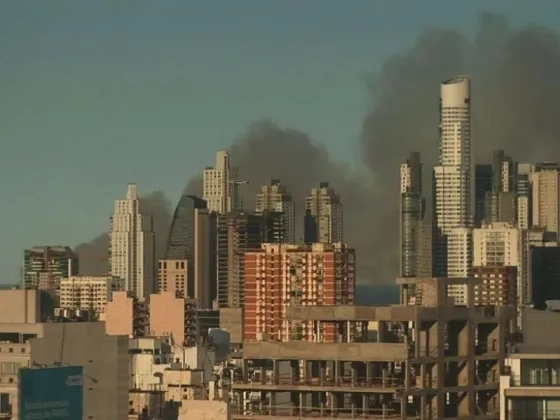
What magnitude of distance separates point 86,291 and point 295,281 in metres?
57.3

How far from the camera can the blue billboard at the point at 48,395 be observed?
1556 inches

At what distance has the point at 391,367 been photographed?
4712 centimetres

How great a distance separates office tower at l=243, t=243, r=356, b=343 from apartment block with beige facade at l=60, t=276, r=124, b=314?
113 ft

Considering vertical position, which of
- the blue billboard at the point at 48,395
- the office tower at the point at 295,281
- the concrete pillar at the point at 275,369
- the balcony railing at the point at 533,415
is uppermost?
the office tower at the point at 295,281

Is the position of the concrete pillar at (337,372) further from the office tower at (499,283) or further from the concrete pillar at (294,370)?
the office tower at (499,283)

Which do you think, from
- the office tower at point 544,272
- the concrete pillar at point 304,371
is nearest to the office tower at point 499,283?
the office tower at point 544,272

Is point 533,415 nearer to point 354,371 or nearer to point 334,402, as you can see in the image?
point 334,402

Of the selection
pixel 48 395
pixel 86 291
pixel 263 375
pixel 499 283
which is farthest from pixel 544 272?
pixel 48 395

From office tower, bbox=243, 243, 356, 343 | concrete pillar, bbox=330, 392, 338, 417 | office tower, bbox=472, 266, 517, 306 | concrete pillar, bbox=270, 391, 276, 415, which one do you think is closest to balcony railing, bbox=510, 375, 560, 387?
concrete pillar, bbox=330, 392, 338, 417

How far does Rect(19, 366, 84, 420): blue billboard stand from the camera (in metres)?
39.5

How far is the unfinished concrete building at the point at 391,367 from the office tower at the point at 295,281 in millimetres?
74953

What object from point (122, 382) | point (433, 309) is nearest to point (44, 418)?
point (433, 309)

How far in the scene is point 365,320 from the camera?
4819cm

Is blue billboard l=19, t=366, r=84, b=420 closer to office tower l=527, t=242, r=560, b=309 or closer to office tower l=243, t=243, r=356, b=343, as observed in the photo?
office tower l=243, t=243, r=356, b=343
